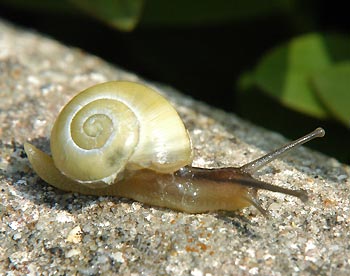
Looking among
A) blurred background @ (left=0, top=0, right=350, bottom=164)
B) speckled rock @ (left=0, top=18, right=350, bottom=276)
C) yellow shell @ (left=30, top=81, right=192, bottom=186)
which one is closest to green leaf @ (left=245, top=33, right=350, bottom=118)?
blurred background @ (left=0, top=0, right=350, bottom=164)

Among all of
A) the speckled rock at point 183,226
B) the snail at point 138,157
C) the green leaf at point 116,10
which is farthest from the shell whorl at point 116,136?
the green leaf at point 116,10

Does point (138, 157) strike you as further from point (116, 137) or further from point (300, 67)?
point (300, 67)

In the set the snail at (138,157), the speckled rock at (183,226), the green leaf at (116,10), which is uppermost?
the green leaf at (116,10)

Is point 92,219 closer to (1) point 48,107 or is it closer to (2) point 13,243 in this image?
(2) point 13,243

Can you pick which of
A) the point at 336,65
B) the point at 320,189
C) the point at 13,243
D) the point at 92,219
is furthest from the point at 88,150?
Result: the point at 336,65

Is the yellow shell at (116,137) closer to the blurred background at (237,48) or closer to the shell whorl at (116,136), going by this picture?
the shell whorl at (116,136)

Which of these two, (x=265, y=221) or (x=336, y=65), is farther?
(x=336, y=65)

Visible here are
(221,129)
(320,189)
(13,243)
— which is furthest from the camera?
A: (221,129)

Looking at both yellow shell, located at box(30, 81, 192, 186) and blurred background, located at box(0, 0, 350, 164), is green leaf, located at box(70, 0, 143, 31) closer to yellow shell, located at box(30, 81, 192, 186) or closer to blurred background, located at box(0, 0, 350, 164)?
blurred background, located at box(0, 0, 350, 164)
